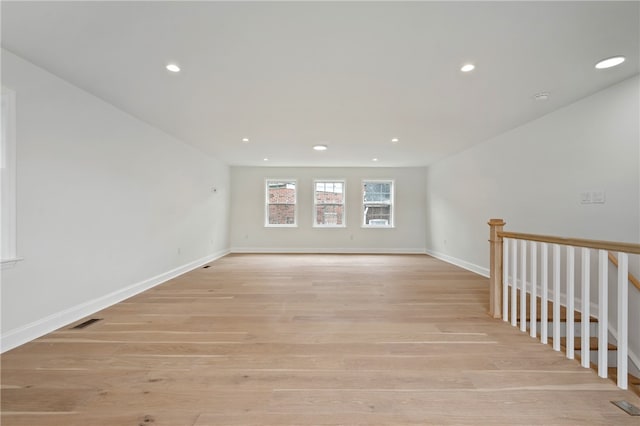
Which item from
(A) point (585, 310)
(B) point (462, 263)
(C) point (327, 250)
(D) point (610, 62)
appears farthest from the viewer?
(C) point (327, 250)

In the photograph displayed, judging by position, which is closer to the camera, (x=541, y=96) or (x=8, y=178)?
(x=8, y=178)

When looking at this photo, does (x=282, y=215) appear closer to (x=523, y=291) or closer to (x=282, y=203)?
(x=282, y=203)

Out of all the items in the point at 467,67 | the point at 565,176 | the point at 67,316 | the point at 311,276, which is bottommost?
the point at 311,276

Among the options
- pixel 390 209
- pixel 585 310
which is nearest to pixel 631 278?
pixel 585 310

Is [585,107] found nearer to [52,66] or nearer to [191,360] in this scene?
[191,360]

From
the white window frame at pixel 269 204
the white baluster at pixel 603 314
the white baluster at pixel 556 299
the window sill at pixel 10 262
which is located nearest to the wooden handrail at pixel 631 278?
the white baluster at pixel 556 299

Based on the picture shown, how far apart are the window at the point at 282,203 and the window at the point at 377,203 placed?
6.84 feet

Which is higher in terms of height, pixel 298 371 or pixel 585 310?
pixel 585 310

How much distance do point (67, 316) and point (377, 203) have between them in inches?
259

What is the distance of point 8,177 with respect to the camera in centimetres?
213

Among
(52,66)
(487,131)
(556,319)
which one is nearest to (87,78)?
(52,66)

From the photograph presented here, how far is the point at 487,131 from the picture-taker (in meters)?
4.07

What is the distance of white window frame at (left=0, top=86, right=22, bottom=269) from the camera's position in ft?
6.93

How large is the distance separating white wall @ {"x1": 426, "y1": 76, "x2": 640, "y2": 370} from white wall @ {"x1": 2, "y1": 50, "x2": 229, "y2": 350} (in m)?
5.33
